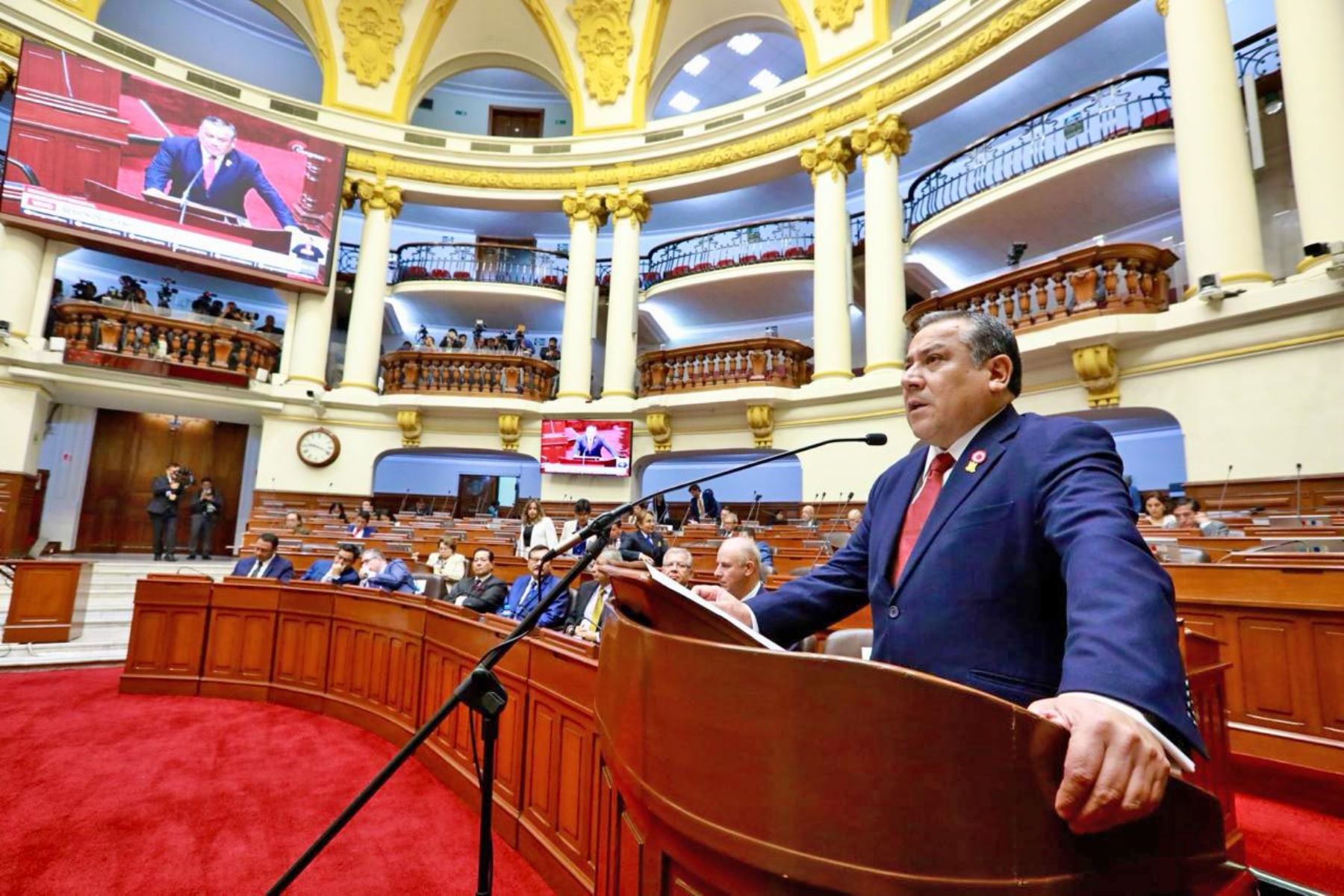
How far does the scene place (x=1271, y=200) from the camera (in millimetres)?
6965

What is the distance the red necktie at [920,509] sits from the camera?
115 centimetres

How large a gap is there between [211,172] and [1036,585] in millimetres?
12585

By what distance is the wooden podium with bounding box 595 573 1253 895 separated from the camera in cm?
54

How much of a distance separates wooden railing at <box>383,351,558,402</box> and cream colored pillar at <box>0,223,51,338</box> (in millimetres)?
4543

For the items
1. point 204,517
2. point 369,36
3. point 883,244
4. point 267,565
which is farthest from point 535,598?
point 369,36

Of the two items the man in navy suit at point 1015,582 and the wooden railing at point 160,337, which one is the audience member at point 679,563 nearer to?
the man in navy suit at point 1015,582

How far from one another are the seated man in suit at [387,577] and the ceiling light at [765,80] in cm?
1212

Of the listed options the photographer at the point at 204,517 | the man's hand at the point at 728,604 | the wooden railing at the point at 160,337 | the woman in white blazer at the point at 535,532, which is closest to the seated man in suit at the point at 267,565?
the woman in white blazer at the point at 535,532

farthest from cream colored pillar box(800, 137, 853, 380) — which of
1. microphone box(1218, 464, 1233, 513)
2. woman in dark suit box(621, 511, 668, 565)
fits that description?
woman in dark suit box(621, 511, 668, 565)

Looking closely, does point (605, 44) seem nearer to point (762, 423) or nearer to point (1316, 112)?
point (762, 423)

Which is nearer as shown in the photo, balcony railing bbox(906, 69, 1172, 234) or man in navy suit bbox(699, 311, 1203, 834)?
man in navy suit bbox(699, 311, 1203, 834)

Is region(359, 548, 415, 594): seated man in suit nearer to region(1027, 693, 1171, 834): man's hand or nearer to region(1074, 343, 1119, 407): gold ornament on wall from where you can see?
region(1027, 693, 1171, 834): man's hand

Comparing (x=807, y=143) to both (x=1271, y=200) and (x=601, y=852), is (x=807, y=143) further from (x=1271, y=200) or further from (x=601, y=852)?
(x=601, y=852)

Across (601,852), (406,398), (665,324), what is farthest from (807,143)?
(601,852)
